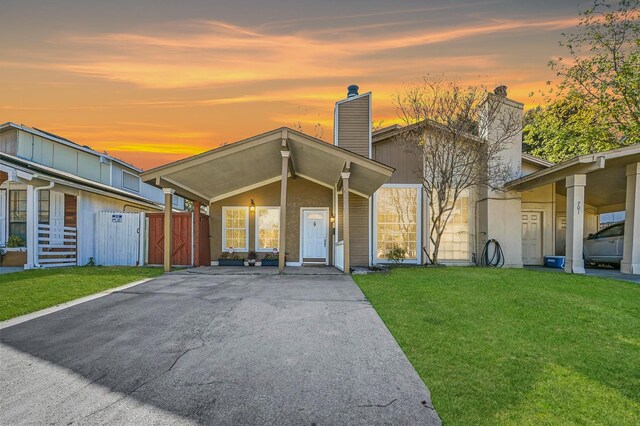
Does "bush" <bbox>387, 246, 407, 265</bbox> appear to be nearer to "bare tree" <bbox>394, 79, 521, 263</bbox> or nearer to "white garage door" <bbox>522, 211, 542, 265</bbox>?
"bare tree" <bbox>394, 79, 521, 263</bbox>

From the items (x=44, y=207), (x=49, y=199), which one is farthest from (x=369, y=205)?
(x=44, y=207)

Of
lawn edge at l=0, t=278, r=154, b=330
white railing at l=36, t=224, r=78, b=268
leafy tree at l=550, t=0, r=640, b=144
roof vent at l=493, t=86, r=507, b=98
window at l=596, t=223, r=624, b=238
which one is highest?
leafy tree at l=550, t=0, r=640, b=144

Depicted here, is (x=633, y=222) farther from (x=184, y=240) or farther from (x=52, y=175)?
(x=52, y=175)

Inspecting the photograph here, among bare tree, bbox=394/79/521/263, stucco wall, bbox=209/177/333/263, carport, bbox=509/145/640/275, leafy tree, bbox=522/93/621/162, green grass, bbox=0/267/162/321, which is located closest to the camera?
green grass, bbox=0/267/162/321

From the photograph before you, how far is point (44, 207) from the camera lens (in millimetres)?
11695

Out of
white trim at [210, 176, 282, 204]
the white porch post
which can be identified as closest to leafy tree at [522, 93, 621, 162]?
white trim at [210, 176, 282, 204]

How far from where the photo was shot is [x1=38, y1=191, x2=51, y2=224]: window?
11.7 m

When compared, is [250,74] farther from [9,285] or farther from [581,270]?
[581,270]

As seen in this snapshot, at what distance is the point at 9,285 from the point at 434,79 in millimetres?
12779

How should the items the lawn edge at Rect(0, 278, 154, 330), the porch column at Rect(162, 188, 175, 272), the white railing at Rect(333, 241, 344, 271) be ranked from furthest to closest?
1. the white railing at Rect(333, 241, 344, 271)
2. the porch column at Rect(162, 188, 175, 272)
3. the lawn edge at Rect(0, 278, 154, 330)

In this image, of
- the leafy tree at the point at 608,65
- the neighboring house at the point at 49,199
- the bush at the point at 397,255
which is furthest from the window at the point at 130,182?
the leafy tree at the point at 608,65

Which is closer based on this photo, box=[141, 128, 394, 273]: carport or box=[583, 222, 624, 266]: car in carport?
box=[141, 128, 394, 273]: carport

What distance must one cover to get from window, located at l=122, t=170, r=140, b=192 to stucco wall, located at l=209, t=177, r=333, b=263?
27.4 feet

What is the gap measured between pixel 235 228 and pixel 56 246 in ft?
18.1
